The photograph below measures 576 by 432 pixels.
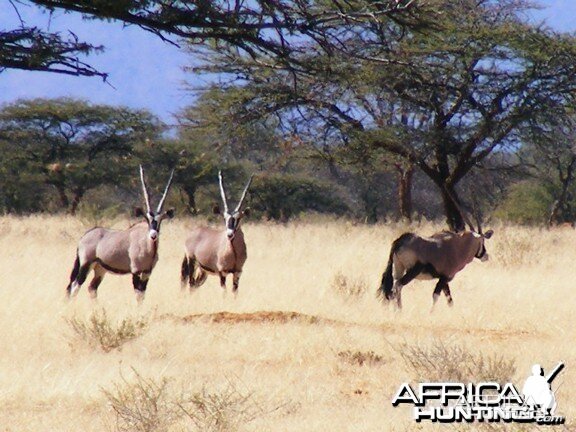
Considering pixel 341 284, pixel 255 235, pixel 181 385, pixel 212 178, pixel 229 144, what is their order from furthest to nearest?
pixel 212 178, pixel 229 144, pixel 255 235, pixel 341 284, pixel 181 385

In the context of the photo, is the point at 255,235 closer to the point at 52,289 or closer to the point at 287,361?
the point at 52,289

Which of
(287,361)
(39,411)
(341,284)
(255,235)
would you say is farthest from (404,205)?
(39,411)

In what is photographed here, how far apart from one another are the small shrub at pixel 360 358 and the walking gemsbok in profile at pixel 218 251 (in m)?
4.23

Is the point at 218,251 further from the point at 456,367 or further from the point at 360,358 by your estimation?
the point at 456,367

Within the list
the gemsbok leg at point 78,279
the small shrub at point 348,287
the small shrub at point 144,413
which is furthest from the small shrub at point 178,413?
the small shrub at point 348,287

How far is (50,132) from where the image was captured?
112ft

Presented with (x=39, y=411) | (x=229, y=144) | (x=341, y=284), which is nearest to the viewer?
(x=39, y=411)

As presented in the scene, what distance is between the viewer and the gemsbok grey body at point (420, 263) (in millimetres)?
11211

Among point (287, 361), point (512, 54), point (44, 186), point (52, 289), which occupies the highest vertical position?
point (512, 54)

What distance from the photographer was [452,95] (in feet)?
73.3

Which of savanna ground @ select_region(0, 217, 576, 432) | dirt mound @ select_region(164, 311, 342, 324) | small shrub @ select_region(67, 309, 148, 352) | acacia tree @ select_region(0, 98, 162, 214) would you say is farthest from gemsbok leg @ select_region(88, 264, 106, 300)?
acacia tree @ select_region(0, 98, 162, 214)

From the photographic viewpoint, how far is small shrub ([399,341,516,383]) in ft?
22.1

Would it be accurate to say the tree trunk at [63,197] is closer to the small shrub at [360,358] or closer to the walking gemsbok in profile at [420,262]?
the walking gemsbok in profile at [420,262]

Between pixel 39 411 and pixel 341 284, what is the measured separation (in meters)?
6.38
